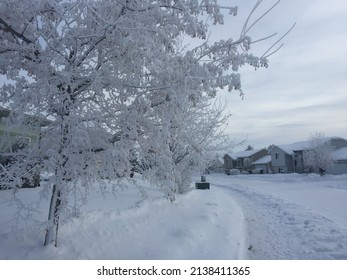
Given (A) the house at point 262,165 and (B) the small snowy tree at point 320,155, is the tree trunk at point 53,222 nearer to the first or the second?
(B) the small snowy tree at point 320,155

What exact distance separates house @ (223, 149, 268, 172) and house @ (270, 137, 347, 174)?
9.75 m

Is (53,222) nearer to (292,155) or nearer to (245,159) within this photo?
(292,155)

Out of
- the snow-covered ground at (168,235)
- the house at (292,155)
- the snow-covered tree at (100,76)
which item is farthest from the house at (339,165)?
the snow-covered tree at (100,76)

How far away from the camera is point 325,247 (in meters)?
6.38

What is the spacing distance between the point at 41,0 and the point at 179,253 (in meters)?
4.68

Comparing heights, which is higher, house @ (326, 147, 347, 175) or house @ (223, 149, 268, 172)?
house @ (223, 149, 268, 172)

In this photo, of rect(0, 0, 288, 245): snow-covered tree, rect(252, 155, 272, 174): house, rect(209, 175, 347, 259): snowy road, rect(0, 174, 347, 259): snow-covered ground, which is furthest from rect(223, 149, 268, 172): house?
rect(0, 0, 288, 245): snow-covered tree

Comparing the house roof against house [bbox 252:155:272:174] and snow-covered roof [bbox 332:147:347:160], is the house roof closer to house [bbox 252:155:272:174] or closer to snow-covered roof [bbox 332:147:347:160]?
snow-covered roof [bbox 332:147:347:160]

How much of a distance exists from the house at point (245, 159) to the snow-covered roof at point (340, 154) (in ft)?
65.2

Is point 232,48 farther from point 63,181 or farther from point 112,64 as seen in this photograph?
point 63,181

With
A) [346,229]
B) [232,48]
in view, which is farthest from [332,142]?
[232,48]

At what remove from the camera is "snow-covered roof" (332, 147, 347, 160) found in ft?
136

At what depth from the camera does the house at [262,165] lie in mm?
58000

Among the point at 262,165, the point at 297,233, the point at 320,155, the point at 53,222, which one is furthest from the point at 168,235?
the point at 262,165
